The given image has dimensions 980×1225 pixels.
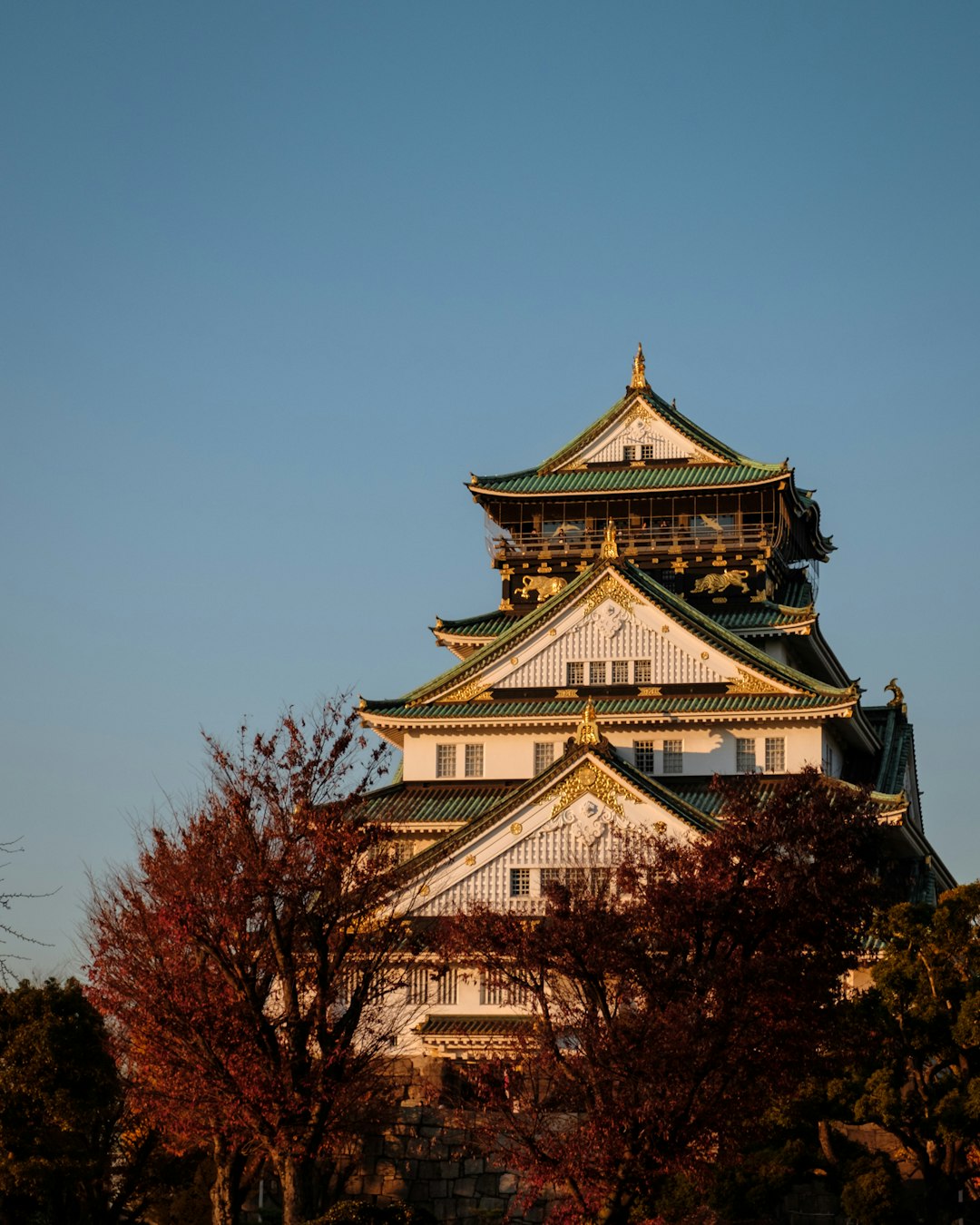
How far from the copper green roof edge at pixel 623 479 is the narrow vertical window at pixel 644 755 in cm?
1139

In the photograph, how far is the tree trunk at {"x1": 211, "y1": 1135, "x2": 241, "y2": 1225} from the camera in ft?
118

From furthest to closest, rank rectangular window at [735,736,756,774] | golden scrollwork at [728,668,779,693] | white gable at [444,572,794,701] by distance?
white gable at [444,572,794,701]
rectangular window at [735,736,756,774]
golden scrollwork at [728,668,779,693]

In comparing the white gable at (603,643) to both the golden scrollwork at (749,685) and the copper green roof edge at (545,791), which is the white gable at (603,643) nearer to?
the golden scrollwork at (749,685)

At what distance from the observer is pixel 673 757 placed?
54.3 metres

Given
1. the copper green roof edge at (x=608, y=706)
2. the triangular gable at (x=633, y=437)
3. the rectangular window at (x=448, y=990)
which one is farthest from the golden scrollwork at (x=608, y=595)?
the rectangular window at (x=448, y=990)

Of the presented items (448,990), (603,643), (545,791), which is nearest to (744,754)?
(603,643)

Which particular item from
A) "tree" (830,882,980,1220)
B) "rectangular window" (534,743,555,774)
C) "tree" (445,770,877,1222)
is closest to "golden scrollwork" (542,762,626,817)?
"rectangular window" (534,743,555,774)

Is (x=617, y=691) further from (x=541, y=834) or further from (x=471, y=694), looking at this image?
(x=541, y=834)

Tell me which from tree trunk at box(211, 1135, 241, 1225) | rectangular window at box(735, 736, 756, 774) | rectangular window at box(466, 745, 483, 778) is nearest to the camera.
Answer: tree trunk at box(211, 1135, 241, 1225)

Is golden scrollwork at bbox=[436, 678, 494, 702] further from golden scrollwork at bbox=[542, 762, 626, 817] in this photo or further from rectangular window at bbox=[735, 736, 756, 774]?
golden scrollwork at bbox=[542, 762, 626, 817]

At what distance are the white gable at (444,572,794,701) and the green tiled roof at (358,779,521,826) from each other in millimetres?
2856

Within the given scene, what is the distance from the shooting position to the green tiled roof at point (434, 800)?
176 feet

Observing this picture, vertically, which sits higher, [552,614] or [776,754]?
[552,614]

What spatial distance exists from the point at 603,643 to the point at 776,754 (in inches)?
247
